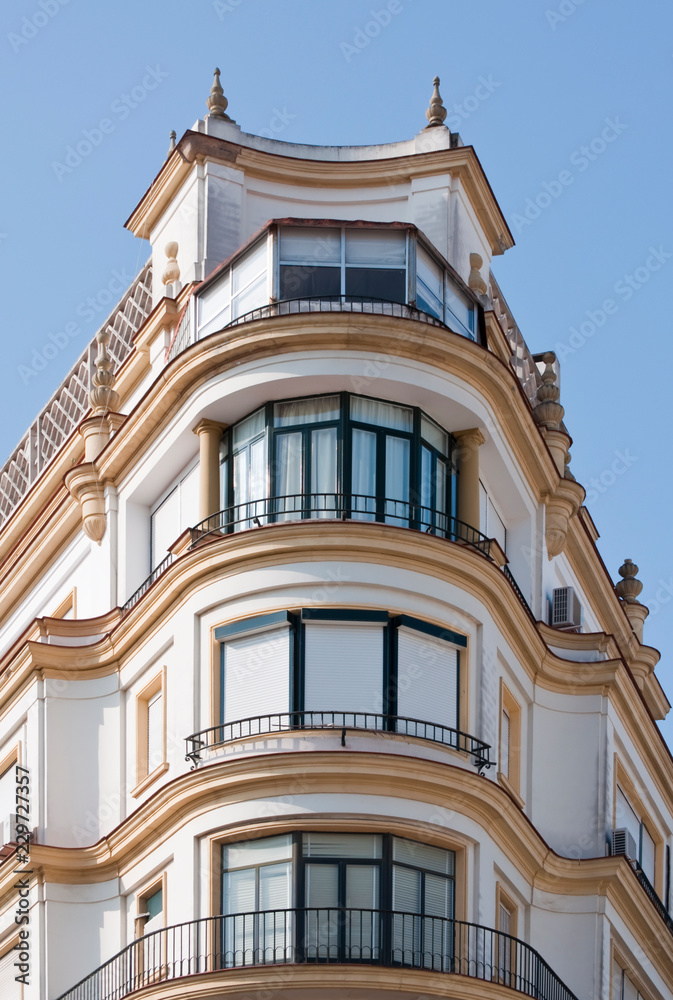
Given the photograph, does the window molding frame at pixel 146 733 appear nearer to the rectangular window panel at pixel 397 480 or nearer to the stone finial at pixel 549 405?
the rectangular window panel at pixel 397 480

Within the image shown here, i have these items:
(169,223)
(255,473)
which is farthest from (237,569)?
(169,223)

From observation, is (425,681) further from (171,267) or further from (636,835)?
(171,267)

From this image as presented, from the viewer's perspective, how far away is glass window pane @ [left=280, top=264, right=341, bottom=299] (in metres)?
38.4

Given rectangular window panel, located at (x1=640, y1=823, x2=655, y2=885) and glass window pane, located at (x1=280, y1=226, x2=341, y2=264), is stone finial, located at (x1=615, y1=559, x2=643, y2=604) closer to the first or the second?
rectangular window panel, located at (x1=640, y1=823, x2=655, y2=885)

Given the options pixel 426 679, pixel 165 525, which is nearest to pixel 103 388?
pixel 165 525

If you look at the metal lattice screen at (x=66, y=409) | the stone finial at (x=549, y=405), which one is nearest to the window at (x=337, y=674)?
the stone finial at (x=549, y=405)

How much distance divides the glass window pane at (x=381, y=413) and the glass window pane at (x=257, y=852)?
7686mm

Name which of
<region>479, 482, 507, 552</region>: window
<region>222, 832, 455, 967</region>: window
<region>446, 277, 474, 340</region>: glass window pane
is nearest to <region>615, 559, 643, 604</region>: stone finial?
<region>479, 482, 507, 552</region>: window

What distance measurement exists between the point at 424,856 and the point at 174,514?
906cm

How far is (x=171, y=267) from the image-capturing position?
43625mm

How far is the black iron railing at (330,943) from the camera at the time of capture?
33.0m

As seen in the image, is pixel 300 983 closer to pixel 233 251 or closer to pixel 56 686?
pixel 56 686

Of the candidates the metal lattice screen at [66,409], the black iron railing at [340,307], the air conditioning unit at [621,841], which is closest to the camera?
the black iron railing at [340,307]

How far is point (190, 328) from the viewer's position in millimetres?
40281
